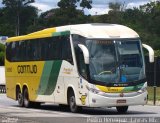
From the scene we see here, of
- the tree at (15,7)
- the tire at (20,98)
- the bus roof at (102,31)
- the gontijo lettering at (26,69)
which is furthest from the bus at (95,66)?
the tree at (15,7)

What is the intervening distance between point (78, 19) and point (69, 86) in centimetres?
9897

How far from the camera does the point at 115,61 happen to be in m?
22.2

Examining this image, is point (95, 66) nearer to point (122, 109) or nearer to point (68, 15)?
point (122, 109)

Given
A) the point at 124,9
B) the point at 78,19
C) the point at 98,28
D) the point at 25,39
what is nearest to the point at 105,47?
the point at 98,28

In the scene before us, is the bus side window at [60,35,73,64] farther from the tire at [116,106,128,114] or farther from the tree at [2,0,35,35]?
the tree at [2,0,35,35]

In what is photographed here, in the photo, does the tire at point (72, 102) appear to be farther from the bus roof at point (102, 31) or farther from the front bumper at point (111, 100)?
the bus roof at point (102, 31)

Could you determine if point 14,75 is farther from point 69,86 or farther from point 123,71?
point 123,71

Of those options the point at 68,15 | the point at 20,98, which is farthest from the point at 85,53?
the point at 68,15

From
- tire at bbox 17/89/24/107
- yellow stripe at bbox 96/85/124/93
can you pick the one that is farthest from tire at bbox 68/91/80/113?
tire at bbox 17/89/24/107

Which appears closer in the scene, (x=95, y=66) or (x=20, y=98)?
(x=95, y=66)

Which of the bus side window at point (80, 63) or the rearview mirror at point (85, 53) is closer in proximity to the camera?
the rearview mirror at point (85, 53)

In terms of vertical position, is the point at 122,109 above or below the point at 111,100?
below

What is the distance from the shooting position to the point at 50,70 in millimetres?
25734

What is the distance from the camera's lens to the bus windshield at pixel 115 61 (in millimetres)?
22047
